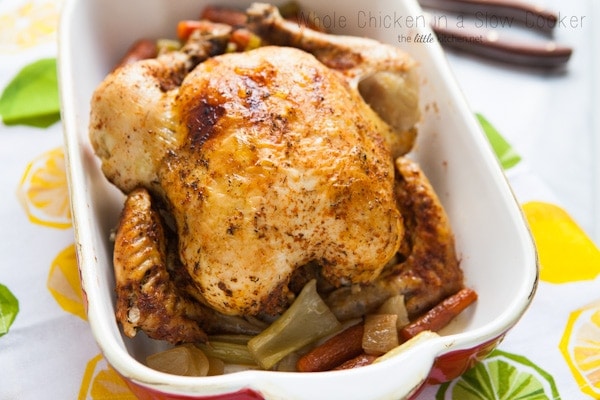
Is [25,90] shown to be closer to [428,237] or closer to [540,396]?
[428,237]

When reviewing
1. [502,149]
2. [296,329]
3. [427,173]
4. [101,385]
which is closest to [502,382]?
[296,329]

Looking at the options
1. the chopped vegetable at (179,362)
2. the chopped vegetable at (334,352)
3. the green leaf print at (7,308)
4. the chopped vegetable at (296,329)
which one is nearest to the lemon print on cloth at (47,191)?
the green leaf print at (7,308)

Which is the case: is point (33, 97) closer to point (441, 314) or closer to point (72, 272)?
point (72, 272)

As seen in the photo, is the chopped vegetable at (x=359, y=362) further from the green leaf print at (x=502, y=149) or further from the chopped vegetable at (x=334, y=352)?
the green leaf print at (x=502, y=149)

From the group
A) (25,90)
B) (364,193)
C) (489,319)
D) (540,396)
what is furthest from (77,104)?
(540,396)

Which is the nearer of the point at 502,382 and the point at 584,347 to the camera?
the point at 502,382
